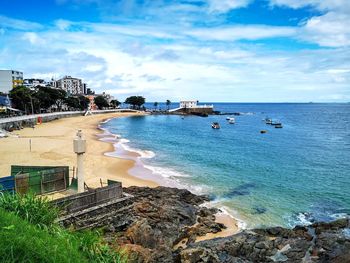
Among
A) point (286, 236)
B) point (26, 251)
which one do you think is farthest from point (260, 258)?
point (26, 251)

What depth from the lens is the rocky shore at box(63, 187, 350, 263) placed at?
14680mm

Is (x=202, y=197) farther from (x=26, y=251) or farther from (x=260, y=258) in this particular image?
(x=26, y=251)

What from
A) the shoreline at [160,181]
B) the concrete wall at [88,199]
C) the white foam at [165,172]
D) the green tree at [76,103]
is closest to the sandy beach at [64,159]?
the shoreline at [160,181]

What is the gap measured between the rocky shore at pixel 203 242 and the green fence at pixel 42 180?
319 centimetres

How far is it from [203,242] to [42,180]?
882 centimetres

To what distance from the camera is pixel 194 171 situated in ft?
115

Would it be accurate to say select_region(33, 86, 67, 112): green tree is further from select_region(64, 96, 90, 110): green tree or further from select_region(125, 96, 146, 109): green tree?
select_region(125, 96, 146, 109): green tree

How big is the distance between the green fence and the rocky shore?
319cm

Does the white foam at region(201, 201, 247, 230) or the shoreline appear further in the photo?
the white foam at region(201, 201, 247, 230)

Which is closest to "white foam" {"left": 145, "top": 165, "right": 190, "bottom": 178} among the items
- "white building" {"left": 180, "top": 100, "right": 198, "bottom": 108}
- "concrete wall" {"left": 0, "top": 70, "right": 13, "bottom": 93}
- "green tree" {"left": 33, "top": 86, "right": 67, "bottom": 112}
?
"green tree" {"left": 33, "top": 86, "right": 67, "bottom": 112}

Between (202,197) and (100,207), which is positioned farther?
(202,197)

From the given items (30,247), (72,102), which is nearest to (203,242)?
(30,247)

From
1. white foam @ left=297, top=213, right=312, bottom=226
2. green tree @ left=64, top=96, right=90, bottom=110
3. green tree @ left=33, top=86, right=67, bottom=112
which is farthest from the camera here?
green tree @ left=64, top=96, right=90, bottom=110

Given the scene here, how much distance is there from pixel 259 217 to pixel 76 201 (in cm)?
1292
